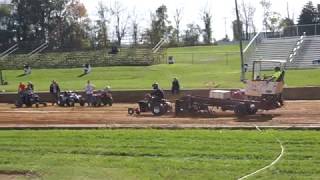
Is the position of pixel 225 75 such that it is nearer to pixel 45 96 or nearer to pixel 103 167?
pixel 45 96

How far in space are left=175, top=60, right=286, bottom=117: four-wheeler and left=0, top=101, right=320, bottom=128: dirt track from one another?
0.38m

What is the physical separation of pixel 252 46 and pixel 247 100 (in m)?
33.2

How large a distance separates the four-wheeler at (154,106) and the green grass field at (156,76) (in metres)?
12.8

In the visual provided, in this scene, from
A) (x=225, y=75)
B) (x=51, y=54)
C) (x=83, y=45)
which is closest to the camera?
(x=225, y=75)

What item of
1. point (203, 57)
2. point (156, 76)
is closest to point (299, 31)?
point (203, 57)

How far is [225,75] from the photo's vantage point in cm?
4766

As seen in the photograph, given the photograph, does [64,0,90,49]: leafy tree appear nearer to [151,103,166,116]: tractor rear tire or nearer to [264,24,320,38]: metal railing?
[264,24,320,38]: metal railing

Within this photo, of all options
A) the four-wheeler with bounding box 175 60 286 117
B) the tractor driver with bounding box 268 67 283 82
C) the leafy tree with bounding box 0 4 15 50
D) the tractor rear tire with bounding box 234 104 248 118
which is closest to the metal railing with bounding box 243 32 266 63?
the four-wheeler with bounding box 175 60 286 117

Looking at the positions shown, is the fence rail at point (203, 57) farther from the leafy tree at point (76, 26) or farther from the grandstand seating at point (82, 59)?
the leafy tree at point (76, 26)

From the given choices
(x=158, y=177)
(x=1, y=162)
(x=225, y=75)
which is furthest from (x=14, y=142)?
(x=225, y=75)

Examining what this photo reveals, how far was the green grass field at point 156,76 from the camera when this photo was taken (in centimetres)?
4284

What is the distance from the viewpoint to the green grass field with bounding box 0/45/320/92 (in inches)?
1687

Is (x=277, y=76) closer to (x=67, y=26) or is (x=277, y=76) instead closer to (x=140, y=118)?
(x=140, y=118)

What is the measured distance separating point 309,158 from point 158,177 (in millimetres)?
3702
